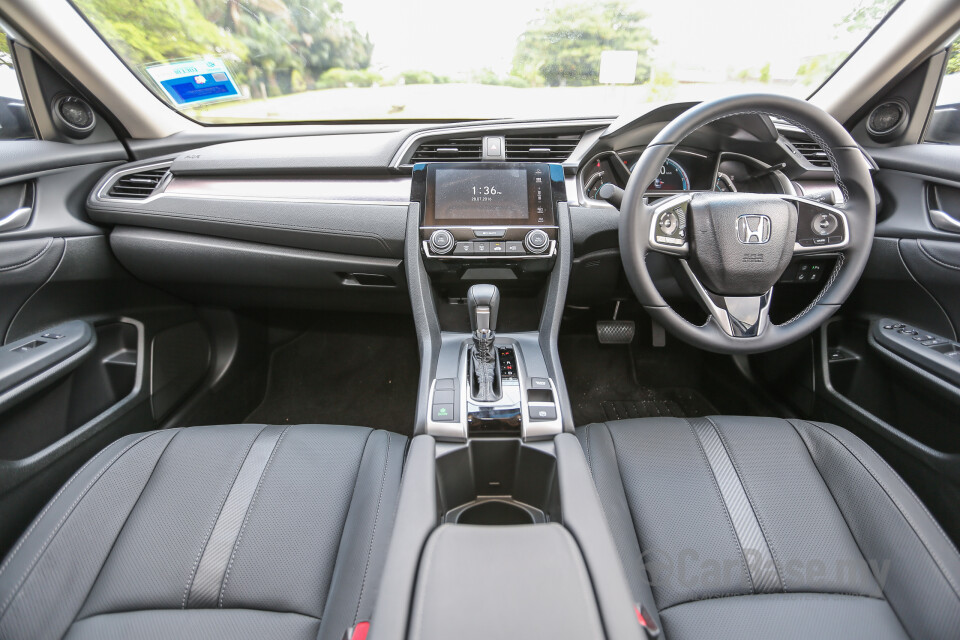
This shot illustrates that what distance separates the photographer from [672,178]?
1.66m

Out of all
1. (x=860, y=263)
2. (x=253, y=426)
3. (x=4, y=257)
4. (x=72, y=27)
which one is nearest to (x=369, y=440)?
(x=253, y=426)

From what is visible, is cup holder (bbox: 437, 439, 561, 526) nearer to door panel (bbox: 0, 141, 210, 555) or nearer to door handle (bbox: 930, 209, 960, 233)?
door panel (bbox: 0, 141, 210, 555)

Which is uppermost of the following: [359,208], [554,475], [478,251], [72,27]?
[72,27]

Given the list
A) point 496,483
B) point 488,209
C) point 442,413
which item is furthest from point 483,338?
point 488,209

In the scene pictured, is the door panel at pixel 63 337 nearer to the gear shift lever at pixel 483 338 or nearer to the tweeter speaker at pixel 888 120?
the gear shift lever at pixel 483 338

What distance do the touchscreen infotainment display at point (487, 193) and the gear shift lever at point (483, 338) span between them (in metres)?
0.31

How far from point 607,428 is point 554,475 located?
323 mm

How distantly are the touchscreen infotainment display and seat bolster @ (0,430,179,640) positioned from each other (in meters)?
1.00

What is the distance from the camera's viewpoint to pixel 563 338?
7.81ft

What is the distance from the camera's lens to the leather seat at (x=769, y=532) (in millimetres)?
800

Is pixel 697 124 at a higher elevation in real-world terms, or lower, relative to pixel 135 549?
higher

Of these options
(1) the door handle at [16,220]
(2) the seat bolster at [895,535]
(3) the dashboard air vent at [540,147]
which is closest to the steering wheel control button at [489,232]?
(3) the dashboard air vent at [540,147]

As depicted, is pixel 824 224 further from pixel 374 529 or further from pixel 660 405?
pixel 374 529

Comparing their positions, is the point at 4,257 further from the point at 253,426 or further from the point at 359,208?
the point at 359,208
